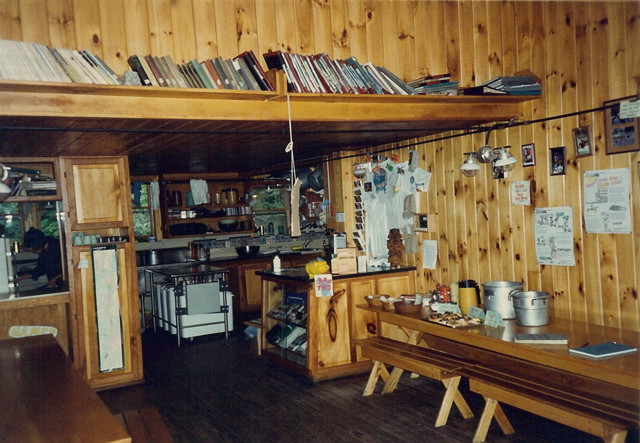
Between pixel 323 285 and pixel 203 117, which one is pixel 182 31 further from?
pixel 323 285

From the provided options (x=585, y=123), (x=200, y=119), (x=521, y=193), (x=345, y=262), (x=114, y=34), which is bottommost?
(x=345, y=262)

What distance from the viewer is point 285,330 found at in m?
5.75

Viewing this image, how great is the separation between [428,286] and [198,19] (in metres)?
3.26

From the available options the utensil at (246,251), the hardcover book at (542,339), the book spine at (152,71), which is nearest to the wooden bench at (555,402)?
the hardcover book at (542,339)

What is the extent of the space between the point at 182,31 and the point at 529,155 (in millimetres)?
2669

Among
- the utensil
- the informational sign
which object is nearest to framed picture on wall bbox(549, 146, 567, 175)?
the informational sign

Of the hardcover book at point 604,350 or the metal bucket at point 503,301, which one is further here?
the metal bucket at point 503,301

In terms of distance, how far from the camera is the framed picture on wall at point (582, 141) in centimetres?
376

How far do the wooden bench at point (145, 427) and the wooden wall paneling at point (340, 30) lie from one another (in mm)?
2752

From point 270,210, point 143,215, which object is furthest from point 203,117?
point 270,210

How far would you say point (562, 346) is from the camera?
10.8 ft

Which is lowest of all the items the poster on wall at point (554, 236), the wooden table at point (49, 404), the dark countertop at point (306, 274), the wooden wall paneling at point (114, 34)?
the wooden table at point (49, 404)

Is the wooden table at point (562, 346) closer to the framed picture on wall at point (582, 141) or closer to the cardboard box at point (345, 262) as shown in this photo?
the cardboard box at point (345, 262)

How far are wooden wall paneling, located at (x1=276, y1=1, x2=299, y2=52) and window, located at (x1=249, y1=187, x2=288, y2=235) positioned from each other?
21.3 feet
